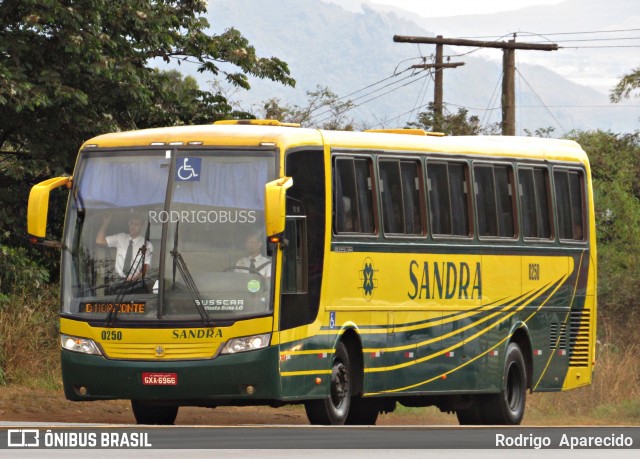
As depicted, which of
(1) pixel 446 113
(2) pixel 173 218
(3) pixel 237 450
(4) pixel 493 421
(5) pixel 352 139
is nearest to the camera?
(3) pixel 237 450

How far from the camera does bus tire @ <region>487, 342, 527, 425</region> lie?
69.3 ft

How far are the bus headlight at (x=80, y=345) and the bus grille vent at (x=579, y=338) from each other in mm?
8439

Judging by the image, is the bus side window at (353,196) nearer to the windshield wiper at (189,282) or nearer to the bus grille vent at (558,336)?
the windshield wiper at (189,282)

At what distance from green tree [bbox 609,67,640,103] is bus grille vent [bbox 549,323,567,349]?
30.4 metres

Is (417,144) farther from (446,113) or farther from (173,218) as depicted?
(446,113)

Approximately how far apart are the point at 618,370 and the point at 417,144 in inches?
354

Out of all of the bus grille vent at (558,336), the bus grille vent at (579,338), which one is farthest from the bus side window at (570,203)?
the bus grille vent at (558,336)

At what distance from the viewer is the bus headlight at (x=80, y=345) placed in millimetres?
16578

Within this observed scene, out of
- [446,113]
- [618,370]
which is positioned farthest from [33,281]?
[446,113]

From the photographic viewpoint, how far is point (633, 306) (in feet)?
114

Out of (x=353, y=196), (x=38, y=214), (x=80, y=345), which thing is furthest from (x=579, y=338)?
(x=38, y=214)

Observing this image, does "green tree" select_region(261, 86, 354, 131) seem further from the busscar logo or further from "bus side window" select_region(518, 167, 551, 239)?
the busscar logo

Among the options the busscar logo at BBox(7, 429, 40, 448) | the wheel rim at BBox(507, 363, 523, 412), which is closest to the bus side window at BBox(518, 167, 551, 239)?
the wheel rim at BBox(507, 363, 523, 412)

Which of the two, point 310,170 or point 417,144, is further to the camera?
point 417,144
